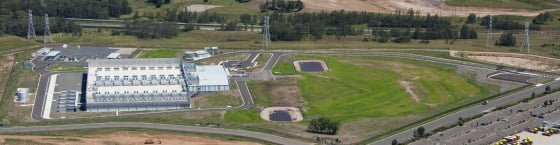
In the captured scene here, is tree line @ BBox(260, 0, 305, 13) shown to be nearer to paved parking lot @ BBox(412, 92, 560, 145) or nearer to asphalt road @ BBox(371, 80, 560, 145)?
asphalt road @ BBox(371, 80, 560, 145)

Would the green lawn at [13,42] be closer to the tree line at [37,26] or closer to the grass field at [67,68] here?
the tree line at [37,26]

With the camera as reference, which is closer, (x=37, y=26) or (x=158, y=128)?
(x=158, y=128)

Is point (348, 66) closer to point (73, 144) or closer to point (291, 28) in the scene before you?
point (291, 28)

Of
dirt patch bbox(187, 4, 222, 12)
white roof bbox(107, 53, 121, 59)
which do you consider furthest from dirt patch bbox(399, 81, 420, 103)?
dirt patch bbox(187, 4, 222, 12)

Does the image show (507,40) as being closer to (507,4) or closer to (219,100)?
(507,4)

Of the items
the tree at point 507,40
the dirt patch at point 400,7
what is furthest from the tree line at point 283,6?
the tree at point 507,40

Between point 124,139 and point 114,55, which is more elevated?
point 114,55

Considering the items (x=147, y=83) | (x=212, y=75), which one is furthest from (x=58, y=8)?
(x=147, y=83)

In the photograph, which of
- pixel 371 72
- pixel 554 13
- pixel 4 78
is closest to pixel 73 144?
pixel 4 78
